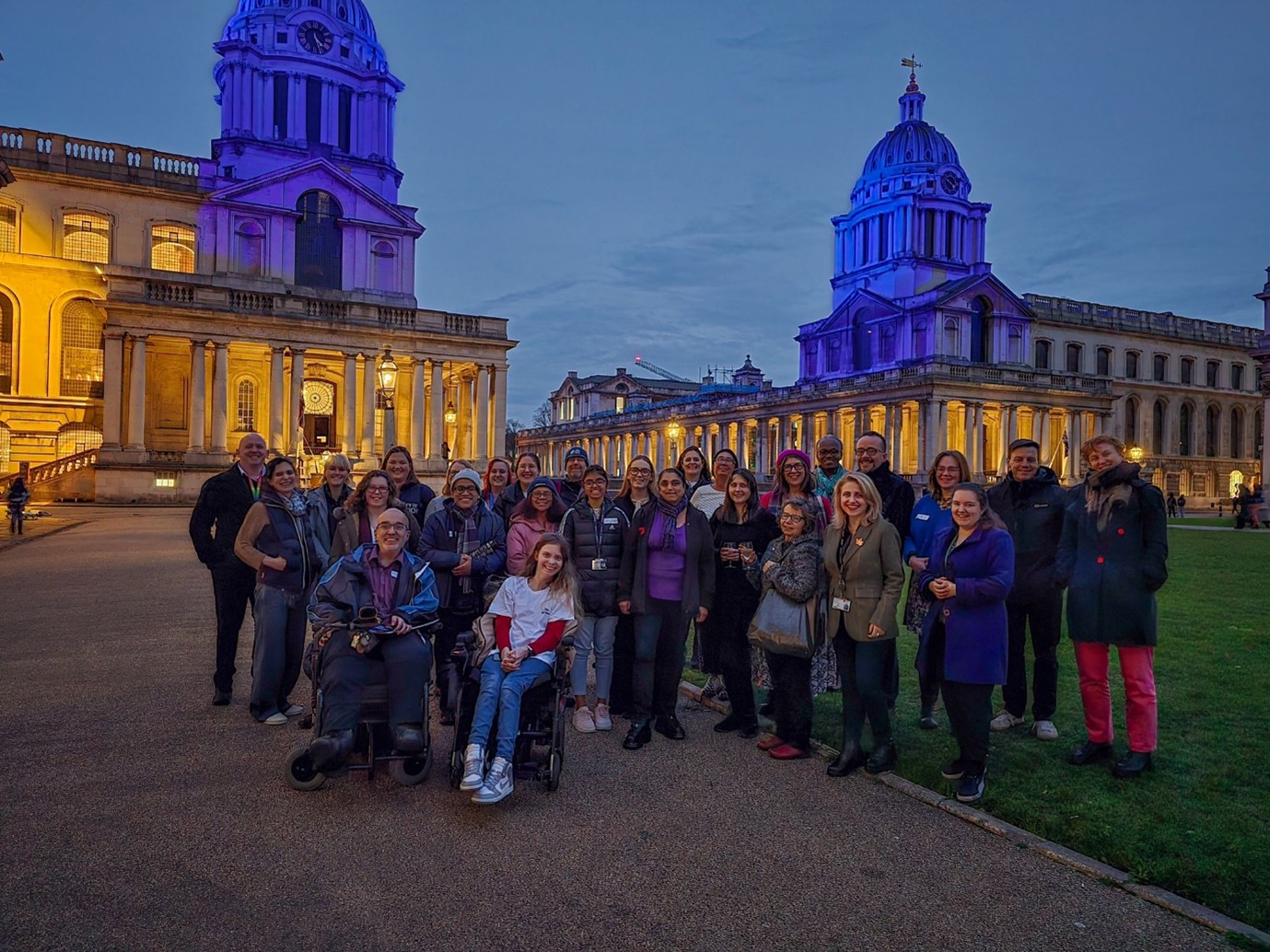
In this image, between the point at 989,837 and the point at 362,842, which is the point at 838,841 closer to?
the point at 989,837

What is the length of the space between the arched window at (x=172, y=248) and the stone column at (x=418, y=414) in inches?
513

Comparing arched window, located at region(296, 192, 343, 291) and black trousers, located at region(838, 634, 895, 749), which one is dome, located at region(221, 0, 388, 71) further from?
black trousers, located at region(838, 634, 895, 749)

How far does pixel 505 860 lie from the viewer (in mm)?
4590

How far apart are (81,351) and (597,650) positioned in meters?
43.3

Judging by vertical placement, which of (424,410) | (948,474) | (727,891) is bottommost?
(727,891)

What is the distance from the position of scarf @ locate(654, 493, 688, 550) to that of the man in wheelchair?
1925 mm

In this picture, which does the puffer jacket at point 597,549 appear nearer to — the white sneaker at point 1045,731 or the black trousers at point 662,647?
the black trousers at point 662,647

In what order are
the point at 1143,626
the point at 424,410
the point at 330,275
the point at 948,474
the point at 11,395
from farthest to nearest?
the point at 330,275 → the point at 424,410 → the point at 11,395 → the point at 948,474 → the point at 1143,626

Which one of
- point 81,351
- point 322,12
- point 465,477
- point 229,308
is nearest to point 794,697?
point 465,477

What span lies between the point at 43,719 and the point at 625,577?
4789 mm

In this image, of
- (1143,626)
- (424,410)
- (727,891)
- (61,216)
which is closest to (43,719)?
(727,891)

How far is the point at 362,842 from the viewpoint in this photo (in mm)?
4766

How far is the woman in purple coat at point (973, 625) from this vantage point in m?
5.60

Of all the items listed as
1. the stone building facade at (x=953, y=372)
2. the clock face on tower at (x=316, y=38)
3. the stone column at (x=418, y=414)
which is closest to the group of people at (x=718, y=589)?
the stone column at (x=418, y=414)
